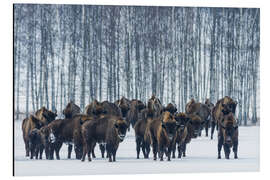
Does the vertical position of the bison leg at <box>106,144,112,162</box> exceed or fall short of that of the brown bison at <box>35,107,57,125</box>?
it falls short

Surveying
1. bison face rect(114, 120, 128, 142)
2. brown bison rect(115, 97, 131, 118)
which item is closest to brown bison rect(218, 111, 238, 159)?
brown bison rect(115, 97, 131, 118)

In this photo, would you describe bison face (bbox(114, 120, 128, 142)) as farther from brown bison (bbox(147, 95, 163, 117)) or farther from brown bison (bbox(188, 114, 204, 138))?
brown bison (bbox(188, 114, 204, 138))

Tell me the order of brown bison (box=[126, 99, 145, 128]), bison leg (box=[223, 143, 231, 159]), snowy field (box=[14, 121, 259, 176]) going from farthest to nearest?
1. bison leg (box=[223, 143, 231, 159])
2. brown bison (box=[126, 99, 145, 128])
3. snowy field (box=[14, 121, 259, 176])

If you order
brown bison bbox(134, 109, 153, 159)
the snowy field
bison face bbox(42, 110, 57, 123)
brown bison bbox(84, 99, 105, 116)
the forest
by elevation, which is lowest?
the snowy field

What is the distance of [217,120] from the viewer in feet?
46.3

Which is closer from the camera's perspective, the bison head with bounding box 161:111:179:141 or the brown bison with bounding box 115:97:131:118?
the bison head with bounding box 161:111:179:141

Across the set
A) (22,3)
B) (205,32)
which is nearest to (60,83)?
(22,3)

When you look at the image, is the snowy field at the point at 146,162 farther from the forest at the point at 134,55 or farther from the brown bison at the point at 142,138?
the forest at the point at 134,55

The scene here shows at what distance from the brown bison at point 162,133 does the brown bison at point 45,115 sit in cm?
173

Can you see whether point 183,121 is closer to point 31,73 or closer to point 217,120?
point 217,120

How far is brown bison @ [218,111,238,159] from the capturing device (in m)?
13.9

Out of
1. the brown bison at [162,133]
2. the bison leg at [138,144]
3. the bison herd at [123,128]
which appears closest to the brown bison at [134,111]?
the bison herd at [123,128]

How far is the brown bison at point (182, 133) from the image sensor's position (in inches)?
538

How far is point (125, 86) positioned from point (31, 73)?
5.72 feet
